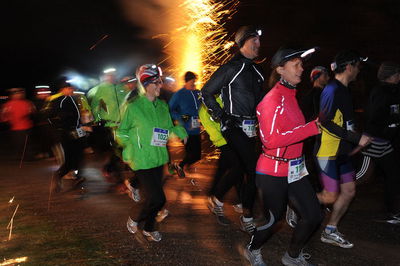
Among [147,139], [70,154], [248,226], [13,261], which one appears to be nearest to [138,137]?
[147,139]

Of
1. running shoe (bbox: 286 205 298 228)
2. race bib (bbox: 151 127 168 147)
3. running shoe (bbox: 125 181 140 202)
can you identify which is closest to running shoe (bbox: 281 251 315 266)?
running shoe (bbox: 286 205 298 228)

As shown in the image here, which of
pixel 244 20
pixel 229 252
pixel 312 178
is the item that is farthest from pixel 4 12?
pixel 229 252

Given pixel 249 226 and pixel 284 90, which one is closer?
pixel 284 90

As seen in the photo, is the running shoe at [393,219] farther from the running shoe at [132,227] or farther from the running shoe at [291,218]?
the running shoe at [132,227]

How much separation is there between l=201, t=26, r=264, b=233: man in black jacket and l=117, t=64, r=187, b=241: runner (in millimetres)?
609

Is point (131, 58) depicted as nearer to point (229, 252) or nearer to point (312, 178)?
point (312, 178)

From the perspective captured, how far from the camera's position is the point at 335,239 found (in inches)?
198

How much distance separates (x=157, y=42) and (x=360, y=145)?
3098 centimetres

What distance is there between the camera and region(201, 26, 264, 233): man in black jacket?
5.09m

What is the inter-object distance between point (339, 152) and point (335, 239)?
100 centimetres

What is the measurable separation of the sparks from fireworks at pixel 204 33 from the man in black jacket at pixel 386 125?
760 cm

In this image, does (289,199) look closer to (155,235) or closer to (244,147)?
(244,147)

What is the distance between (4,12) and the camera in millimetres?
34312

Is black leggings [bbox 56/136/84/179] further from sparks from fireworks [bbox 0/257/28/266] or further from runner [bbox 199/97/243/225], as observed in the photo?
sparks from fireworks [bbox 0/257/28/266]
